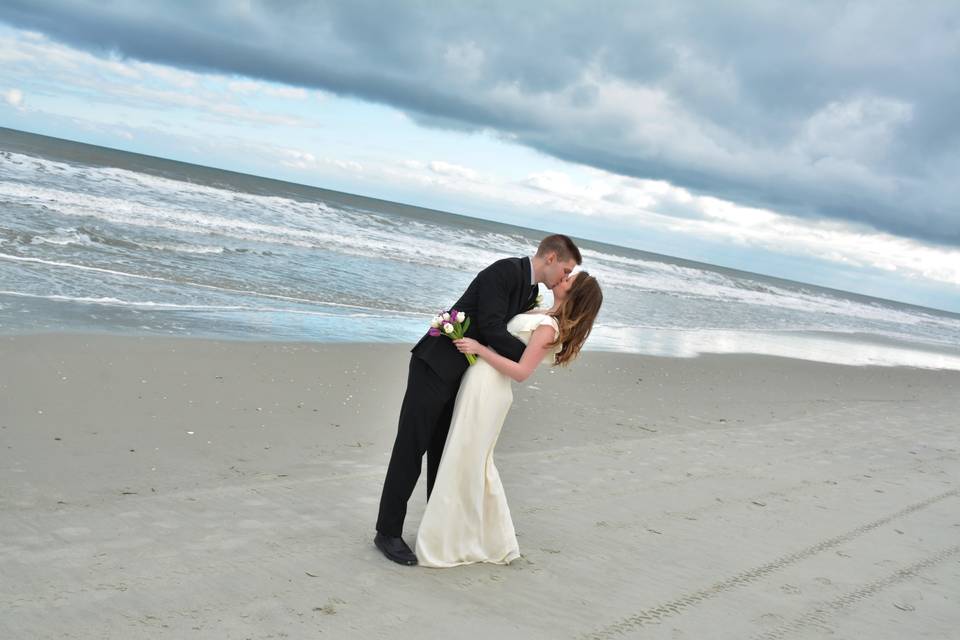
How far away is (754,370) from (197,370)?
10.0m

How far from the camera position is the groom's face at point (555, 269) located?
4.18m

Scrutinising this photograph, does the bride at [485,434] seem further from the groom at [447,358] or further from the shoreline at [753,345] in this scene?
the shoreline at [753,345]

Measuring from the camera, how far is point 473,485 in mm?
4449

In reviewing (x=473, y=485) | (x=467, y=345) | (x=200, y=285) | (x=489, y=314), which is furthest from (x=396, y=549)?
(x=200, y=285)

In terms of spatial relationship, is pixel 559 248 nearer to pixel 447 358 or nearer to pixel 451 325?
pixel 451 325

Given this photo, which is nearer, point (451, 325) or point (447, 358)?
point (451, 325)

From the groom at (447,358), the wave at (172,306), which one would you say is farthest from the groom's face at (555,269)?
the wave at (172,306)

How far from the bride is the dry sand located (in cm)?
16

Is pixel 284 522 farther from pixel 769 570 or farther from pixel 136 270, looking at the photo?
pixel 136 270

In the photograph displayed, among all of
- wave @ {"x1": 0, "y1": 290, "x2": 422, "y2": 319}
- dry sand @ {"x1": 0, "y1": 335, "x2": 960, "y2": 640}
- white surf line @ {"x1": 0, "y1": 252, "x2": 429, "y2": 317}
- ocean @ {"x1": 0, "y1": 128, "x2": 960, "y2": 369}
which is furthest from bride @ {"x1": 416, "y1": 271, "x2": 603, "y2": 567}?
white surf line @ {"x1": 0, "y1": 252, "x2": 429, "y2": 317}

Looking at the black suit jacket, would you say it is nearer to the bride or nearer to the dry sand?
the bride

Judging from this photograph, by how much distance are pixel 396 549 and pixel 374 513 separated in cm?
79

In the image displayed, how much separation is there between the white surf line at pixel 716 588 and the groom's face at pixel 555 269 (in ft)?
5.67

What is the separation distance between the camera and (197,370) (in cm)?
812
